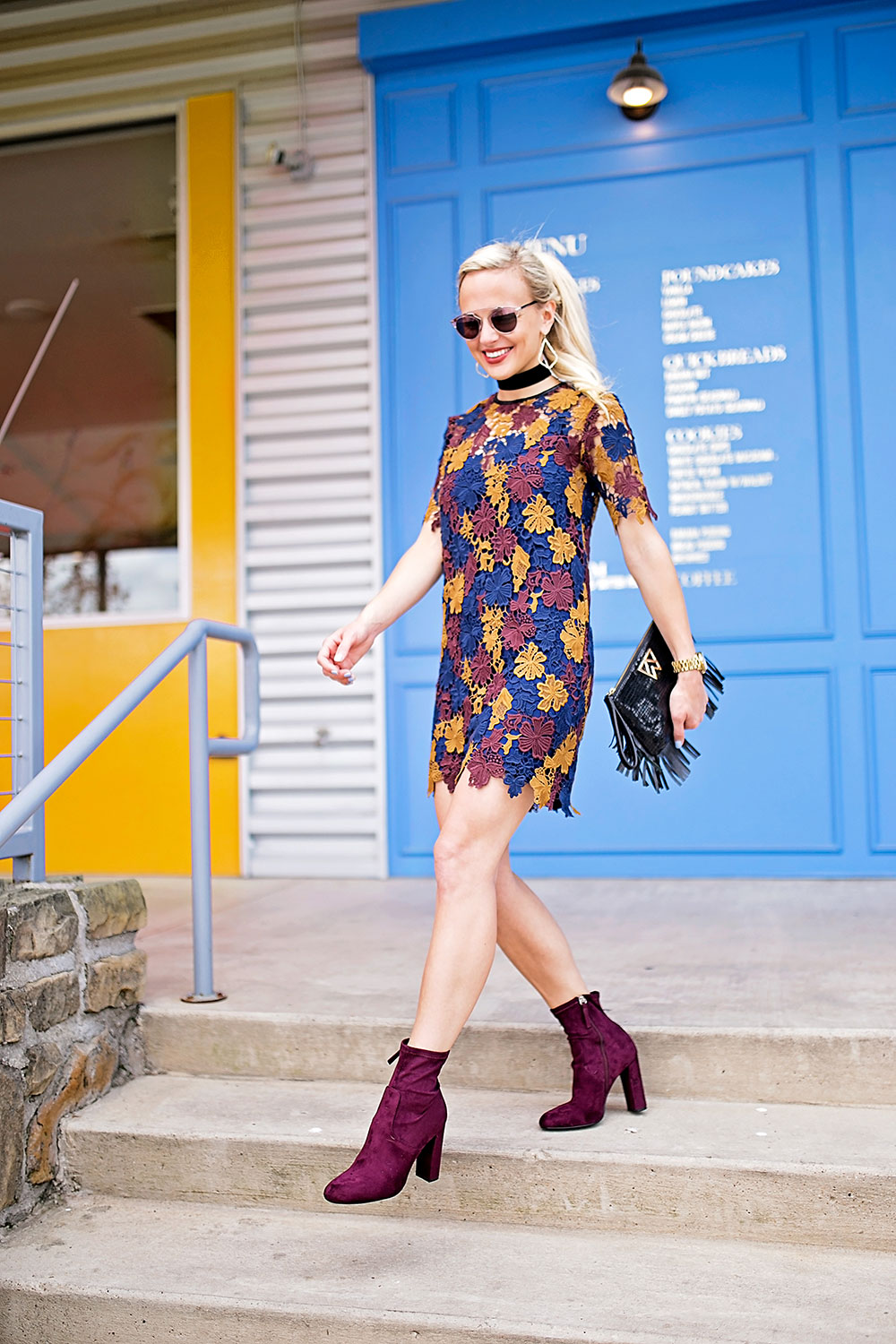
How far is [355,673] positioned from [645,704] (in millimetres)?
2971

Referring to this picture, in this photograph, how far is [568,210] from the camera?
194 inches

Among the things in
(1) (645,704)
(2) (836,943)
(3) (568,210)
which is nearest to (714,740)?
(2) (836,943)

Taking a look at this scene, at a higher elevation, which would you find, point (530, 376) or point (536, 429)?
point (530, 376)

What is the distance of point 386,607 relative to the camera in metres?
2.36

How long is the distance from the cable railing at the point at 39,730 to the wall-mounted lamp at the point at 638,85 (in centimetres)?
286

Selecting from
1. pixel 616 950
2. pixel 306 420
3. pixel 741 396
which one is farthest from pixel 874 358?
pixel 616 950

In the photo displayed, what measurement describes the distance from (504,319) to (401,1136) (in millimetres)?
1431

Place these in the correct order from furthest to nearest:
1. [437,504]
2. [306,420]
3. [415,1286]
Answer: [306,420]
[437,504]
[415,1286]

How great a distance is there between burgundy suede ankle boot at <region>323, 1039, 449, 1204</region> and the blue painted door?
9.38 feet

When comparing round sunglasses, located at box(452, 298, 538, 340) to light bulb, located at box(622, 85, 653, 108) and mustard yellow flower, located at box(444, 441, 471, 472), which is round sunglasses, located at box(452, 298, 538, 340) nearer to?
mustard yellow flower, located at box(444, 441, 471, 472)

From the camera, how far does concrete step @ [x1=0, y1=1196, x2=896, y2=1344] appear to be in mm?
1891

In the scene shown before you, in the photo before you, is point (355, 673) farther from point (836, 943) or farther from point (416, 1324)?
point (416, 1324)

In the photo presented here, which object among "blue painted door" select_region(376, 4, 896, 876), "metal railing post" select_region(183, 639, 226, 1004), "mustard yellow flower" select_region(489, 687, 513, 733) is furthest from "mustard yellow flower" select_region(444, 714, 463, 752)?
"blue painted door" select_region(376, 4, 896, 876)

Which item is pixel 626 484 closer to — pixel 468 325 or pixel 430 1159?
pixel 468 325
